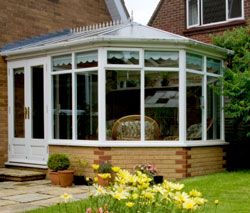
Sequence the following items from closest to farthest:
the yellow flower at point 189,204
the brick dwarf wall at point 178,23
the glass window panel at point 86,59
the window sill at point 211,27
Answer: the yellow flower at point 189,204
the glass window panel at point 86,59
the window sill at point 211,27
the brick dwarf wall at point 178,23

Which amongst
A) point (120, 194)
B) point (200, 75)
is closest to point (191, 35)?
point (200, 75)

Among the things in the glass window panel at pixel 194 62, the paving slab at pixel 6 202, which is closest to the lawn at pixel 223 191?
the paving slab at pixel 6 202

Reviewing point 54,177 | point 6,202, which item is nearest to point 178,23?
point 54,177

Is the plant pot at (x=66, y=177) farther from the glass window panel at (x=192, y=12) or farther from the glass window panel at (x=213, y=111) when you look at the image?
the glass window panel at (x=192, y=12)

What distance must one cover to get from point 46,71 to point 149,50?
94.2 inches

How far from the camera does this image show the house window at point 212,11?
11820 mm

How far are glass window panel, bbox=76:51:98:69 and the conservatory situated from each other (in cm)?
2

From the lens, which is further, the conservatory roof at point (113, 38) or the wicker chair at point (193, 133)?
the wicker chair at point (193, 133)

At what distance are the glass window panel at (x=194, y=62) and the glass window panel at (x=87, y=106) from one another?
6.56ft

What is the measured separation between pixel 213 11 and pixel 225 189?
21.8 ft

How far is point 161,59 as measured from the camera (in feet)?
28.3

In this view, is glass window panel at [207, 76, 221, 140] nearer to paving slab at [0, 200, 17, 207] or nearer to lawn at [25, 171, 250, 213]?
lawn at [25, 171, 250, 213]

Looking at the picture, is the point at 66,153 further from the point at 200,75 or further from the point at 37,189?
the point at 200,75

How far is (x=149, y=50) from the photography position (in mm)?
8594
